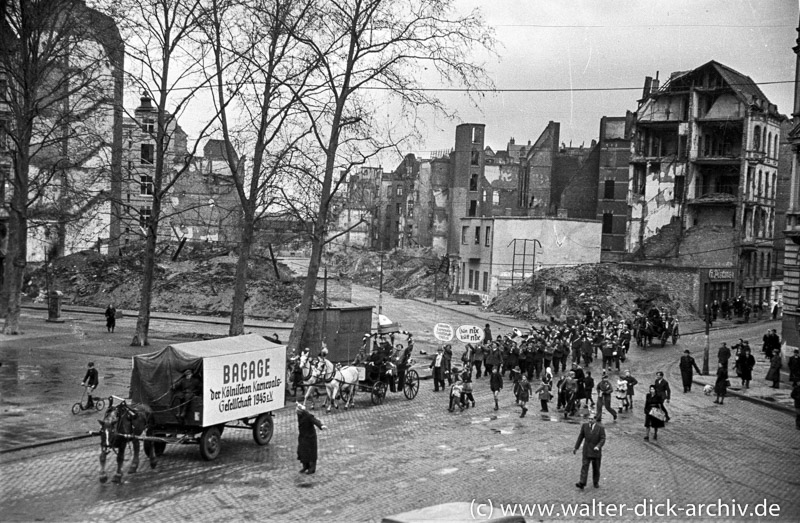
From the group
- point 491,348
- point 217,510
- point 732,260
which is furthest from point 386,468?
point 732,260

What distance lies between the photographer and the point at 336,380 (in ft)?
76.1

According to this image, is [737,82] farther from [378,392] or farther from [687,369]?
[378,392]

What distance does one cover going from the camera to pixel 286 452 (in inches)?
694

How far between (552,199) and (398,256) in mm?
18846

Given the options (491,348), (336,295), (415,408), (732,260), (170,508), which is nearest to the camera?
(170,508)

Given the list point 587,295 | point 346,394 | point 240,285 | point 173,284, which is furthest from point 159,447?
point 173,284

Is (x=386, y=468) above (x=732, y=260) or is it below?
below

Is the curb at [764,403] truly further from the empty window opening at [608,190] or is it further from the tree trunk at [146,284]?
the empty window opening at [608,190]

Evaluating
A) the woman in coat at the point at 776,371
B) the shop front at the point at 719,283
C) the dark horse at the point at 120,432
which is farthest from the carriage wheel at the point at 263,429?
the shop front at the point at 719,283

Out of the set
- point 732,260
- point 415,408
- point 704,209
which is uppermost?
point 704,209

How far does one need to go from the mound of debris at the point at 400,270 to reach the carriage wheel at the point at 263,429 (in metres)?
46.9

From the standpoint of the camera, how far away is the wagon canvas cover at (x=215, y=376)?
16266 millimetres

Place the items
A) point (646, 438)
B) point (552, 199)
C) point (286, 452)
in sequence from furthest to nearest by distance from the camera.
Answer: point (552, 199)
point (646, 438)
point (286, 452)

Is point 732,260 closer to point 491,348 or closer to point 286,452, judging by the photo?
point 491,348
